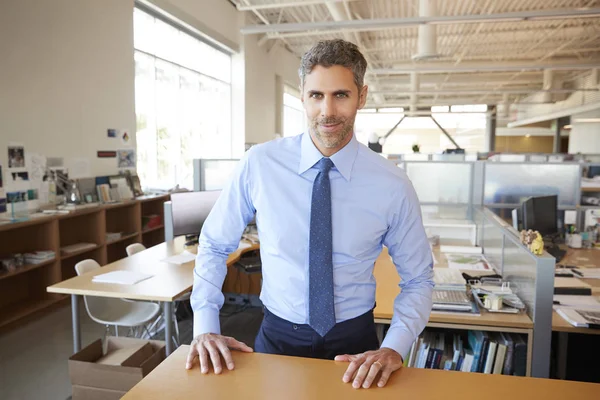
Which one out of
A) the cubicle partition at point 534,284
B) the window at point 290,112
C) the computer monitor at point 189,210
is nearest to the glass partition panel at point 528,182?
the cubicle partition at point 534,284

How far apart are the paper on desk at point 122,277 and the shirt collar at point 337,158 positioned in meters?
1.96

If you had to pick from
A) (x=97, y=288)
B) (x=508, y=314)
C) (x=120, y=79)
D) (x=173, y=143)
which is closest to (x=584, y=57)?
(x=173, y=143)

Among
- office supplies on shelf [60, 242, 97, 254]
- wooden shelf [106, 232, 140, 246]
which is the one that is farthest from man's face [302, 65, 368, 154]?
wooden shelf [106, 232, 140, 246]

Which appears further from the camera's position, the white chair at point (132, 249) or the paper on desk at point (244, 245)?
the paper on desk at point (244, 245)

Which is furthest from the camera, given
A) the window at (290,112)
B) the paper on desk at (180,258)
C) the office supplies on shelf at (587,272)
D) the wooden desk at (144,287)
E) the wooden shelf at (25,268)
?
the window at (290,112)

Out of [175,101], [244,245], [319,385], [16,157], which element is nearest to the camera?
[319,385]

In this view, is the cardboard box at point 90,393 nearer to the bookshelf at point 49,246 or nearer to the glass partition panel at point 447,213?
the bookshelf at point 49,246

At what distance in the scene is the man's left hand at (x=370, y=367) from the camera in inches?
45.3

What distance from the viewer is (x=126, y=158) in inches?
257

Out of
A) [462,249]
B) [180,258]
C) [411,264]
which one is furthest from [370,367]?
[462,249]

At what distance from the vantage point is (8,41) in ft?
14.8

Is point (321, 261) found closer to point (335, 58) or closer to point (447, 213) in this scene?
point (335, 58)

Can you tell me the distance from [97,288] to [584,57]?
46.4ft

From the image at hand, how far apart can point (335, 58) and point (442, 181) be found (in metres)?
3.33
